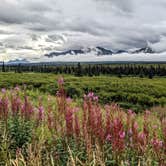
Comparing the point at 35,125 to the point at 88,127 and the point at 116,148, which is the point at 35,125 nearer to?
the point at 88,127

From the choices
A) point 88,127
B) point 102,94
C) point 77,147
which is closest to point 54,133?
point 77,147

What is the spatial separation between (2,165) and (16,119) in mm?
1270

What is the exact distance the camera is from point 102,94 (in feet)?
190

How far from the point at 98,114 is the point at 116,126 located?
52cm

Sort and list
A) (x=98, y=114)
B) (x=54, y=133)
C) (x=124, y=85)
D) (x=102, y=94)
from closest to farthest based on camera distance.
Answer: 1. (x=98, y=114)
2. (x=54, y=133)
3. (x=102, y=94)
4. (x=124, y=85)

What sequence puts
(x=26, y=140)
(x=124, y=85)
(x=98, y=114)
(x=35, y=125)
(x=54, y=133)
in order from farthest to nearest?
(x=124, y=85) < (x=35, y=125) < (x=26, y=140) < (x=54, y=133) < (x=98, y=114)

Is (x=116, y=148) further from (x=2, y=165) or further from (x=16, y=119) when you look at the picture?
(x=16, y=119)

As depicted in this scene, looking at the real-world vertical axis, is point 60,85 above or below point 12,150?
above

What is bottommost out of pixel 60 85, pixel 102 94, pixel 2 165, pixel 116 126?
pixel 102 94

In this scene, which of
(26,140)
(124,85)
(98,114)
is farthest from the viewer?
(124,85)

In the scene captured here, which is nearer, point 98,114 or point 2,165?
point 98,114

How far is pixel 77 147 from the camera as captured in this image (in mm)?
4770

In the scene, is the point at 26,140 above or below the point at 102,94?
above

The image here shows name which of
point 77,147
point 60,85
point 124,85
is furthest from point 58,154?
point 124,85
